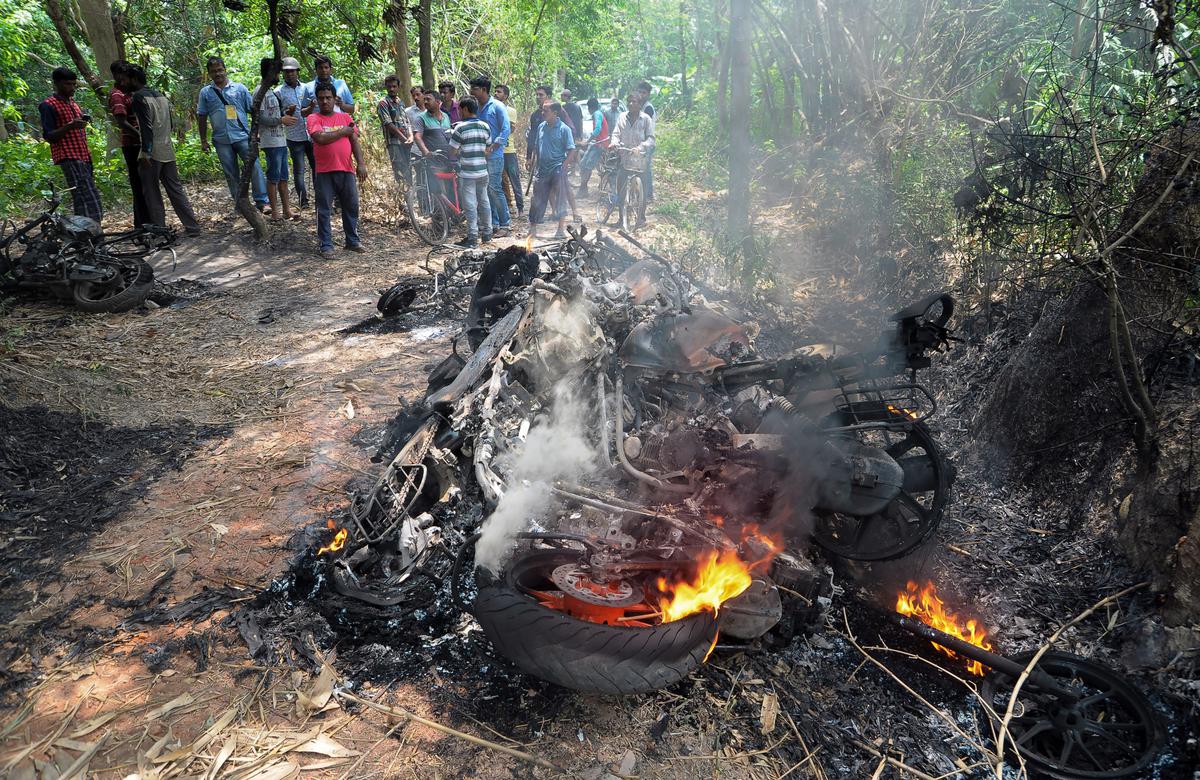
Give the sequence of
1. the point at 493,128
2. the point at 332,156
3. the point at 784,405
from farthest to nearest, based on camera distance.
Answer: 1. the point at 493,128
2. the point at 332,156
3. the point at 784,405

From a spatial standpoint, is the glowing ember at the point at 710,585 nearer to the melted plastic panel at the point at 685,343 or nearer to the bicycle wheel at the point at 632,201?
the melted plastic panel at the point at 685,343

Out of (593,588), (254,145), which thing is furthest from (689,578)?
(254,145)

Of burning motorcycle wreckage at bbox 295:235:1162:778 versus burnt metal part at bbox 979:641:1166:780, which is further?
burning motorcycle wreckage at bbox 295:235:1162:778

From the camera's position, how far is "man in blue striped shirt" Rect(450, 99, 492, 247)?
33.5 feet

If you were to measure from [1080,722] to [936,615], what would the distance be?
2.92 feet

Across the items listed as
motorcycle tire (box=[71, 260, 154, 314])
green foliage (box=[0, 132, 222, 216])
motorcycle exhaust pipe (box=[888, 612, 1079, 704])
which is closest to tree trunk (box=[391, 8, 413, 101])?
green foliage (box=[0, 132, 222, 216])

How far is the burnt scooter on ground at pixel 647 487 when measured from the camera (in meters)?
3.13

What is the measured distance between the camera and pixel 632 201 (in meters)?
12.1

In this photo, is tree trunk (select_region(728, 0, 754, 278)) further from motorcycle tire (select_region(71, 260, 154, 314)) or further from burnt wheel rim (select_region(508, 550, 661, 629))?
motorcycle tire (select_region(71, 260, 154, 314))

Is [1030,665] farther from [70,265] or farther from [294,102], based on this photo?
[294,102]

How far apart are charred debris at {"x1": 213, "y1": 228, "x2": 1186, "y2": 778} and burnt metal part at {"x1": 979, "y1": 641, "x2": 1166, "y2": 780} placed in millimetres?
11

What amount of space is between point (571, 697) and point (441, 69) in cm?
1899

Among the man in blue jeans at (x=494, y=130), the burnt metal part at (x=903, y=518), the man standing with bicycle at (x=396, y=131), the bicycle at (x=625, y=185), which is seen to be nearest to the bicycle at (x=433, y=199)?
the man standing with bicycle at (x=396, y=131)

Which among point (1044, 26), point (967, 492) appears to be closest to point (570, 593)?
point (967, 492)
